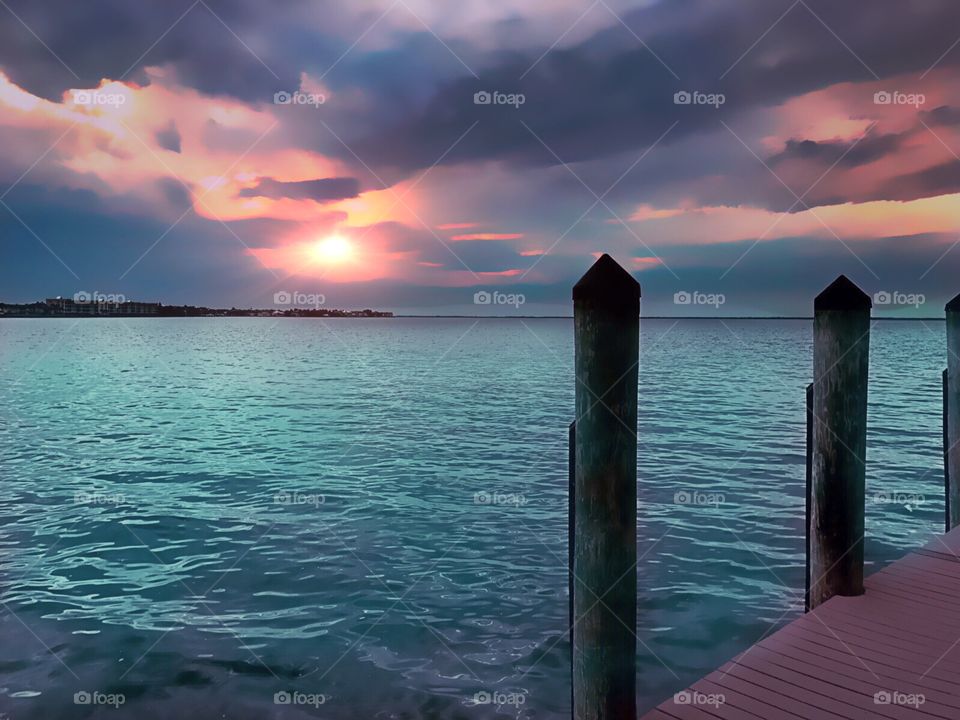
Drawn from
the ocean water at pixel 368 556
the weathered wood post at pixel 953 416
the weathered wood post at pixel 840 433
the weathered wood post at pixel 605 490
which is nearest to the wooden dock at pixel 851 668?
the weathered wood post at pixel 840 433

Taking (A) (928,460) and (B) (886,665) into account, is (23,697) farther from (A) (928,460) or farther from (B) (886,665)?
(A) (928,460)

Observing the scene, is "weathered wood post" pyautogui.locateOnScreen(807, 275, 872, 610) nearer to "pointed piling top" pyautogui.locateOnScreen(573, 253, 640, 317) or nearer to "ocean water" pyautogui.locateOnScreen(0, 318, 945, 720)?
"ocean water" pyautogui.locateOnScreen(0, 318, 945, 720)

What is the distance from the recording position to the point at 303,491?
15.7 metres

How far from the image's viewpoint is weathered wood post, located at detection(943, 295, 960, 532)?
9359 mm

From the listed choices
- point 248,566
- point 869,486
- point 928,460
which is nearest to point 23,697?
point 248,566

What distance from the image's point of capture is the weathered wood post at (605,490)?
14.2 ft

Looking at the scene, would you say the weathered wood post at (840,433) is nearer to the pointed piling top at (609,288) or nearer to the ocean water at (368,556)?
the ocean water at (368,556)

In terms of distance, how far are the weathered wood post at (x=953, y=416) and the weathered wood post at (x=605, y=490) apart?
7.04 metres

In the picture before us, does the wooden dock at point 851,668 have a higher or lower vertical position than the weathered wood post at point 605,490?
lower

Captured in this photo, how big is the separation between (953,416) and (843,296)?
4.65m

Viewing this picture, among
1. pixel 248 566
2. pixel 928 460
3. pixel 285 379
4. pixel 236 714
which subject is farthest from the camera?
pixel 285 379

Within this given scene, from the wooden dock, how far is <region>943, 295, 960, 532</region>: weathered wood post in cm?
312

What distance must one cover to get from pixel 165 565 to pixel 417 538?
4.02m

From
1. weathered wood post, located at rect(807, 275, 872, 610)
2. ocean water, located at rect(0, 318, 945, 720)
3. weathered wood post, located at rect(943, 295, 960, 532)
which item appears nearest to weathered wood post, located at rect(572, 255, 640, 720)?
ocean water, located at rect(0, 318, 945, 720)
